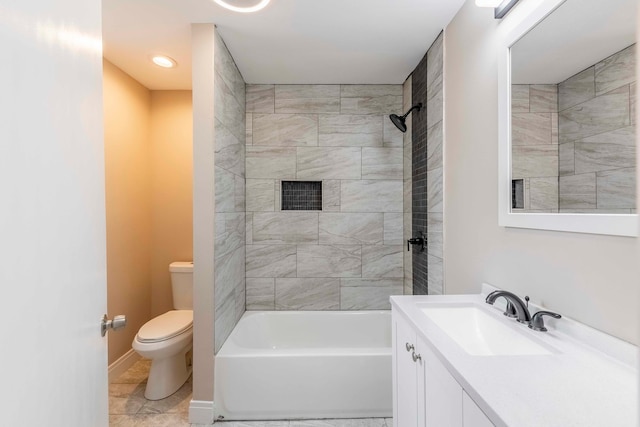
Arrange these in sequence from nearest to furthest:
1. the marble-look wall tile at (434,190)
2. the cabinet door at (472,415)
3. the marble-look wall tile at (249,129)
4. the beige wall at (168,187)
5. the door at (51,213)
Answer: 1. the door at (51,213)
2. the cabinet door at (472,415)
3. the marble-look wall tile at (434,190)
4. the marble-look wall tile at (249,129)
5. the beige wall at (168,187)

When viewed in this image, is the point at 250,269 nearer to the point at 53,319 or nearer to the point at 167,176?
the point at 167,176

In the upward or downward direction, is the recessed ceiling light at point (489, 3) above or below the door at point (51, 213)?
above

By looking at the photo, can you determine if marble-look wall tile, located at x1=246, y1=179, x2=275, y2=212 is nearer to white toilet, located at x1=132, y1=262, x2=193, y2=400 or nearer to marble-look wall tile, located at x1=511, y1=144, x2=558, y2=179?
white toilet, located at x1=132, y1=262, x2=193, y2=400

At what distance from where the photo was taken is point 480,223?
5.24 feet

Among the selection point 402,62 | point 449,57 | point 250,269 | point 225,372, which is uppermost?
point 402,62

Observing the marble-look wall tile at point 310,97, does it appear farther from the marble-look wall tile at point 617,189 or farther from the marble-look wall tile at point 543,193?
the marble-look wall tile at point 617,189

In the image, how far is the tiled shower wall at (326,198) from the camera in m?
2.83

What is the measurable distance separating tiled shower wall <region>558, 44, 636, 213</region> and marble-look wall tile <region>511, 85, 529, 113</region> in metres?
0.16

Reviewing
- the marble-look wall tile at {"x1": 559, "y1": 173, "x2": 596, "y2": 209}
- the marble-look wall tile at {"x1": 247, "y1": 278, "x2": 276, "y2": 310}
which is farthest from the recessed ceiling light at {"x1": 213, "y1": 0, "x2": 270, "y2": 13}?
the marble-look wall tile at {"x1": 247, "y1": 278, "x2": 276, "y2": 310}

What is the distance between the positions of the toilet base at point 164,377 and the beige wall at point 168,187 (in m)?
0.79

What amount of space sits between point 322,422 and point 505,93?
2.12m

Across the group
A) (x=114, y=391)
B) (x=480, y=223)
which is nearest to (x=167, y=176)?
(x=114, y=391)

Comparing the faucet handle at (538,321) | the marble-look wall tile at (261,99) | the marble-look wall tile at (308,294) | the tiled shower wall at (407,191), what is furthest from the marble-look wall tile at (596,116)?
the marble-look wall tile at (261,99)

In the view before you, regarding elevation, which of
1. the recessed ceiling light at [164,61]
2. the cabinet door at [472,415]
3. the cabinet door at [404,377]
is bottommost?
the cabinet door at [404,377]
